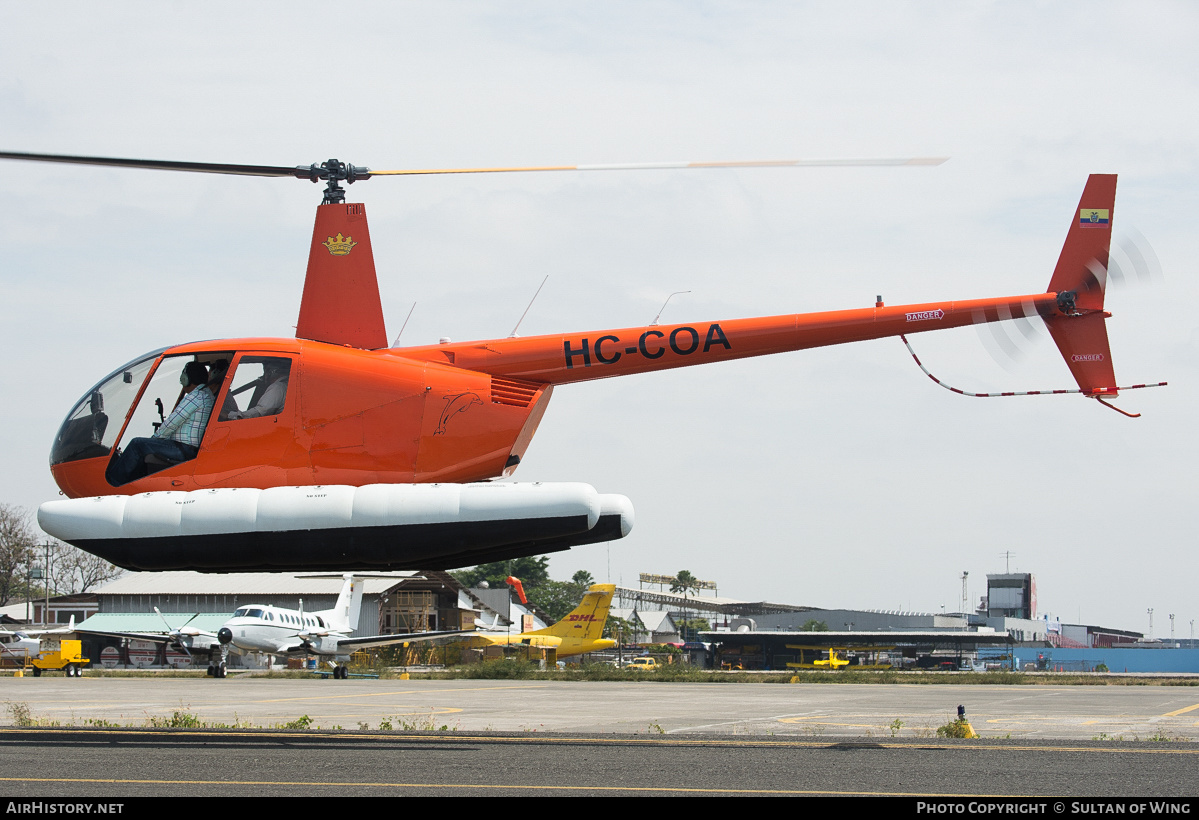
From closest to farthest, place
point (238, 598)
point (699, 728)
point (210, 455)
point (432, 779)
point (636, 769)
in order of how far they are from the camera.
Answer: point (432, 779)
point (636, 769)
point (210, 455)
point (699, 728)
point (238, 598)

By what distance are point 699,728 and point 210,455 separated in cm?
904

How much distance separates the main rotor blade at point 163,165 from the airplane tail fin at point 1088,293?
900cm

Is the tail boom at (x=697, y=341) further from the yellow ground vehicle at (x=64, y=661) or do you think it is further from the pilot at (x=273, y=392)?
the yellow ground vehicle at (x=64, y=661)

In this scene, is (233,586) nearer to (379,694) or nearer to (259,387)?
(379,694)

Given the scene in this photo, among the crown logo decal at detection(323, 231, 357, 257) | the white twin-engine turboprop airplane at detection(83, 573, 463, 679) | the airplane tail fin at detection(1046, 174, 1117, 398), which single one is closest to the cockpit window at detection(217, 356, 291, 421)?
the crown logo decal at detection(323, 231, 357, 257)

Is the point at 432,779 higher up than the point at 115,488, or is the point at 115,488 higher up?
the point at 115,488

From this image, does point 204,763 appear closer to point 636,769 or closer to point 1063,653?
point 636,769

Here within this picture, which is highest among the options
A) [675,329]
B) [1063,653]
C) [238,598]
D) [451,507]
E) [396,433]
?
[675,329]

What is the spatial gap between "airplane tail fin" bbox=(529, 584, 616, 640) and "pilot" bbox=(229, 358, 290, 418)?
37.0m

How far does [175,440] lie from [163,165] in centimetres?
310

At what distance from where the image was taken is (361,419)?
1188 centimetres

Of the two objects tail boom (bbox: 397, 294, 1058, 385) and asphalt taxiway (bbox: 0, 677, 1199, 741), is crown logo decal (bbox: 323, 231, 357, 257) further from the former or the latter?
asphalt taxiway (bbox: 0, 677, 1199, 741)

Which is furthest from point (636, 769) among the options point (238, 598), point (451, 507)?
point (238, 598)

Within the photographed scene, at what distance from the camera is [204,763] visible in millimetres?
10828
